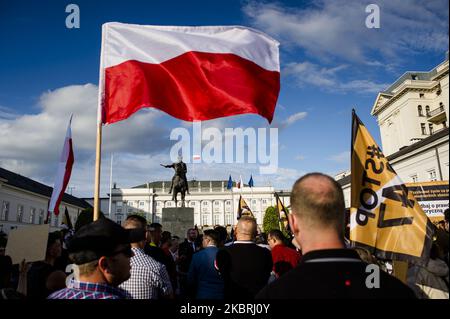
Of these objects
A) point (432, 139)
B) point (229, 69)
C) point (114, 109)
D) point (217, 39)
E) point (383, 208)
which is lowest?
point (383, 208)

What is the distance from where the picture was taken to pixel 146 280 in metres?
3.56

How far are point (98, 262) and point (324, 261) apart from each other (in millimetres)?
1366

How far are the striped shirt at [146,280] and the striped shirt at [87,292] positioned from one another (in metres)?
1.47

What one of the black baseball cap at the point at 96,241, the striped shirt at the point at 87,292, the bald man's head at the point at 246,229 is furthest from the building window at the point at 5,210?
the striped shirt at the point at 87,292

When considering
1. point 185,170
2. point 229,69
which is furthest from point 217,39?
point 185,170

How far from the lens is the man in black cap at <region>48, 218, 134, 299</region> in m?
2.03

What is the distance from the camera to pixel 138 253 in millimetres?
3713

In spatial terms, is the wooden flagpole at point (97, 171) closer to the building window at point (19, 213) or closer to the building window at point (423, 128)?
the building window at point (423, 128)

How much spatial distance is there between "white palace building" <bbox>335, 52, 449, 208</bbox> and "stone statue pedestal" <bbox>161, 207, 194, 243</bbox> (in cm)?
2279

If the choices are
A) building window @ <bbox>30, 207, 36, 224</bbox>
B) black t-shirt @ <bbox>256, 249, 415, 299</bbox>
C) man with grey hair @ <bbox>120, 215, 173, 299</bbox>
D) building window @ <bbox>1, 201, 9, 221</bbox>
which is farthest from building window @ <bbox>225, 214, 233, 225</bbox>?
black t-shirt @ <bbox>256, 249, 415, 299</bbox>

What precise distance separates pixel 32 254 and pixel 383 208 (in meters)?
3.67

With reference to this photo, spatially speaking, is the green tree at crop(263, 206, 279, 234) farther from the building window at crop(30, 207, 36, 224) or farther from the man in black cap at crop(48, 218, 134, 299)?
the man in black cap at crop(48, 218, 134, 299)

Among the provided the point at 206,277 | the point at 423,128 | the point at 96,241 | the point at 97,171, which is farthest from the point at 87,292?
the point at 423,128
